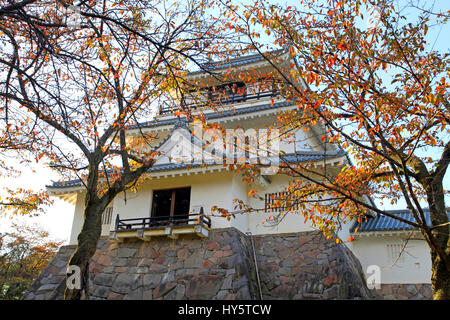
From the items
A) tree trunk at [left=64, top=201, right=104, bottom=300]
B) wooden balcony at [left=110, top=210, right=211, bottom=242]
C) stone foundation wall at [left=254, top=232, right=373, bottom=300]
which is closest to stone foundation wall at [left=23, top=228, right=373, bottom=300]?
stone foundation wall at [left=254, top=232, right=373, bottom=300]

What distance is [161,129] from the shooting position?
16.7 m

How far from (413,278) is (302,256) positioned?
4.20 m

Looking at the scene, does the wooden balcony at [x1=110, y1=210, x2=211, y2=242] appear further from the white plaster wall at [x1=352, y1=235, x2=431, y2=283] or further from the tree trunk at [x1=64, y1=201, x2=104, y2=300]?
the white plaster wall at [x1=352, y1=235, x2=431, y2=283]

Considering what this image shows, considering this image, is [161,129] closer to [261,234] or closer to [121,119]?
[261,234]

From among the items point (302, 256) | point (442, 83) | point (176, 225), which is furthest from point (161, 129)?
point (442, 83)

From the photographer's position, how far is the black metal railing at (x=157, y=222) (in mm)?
11930

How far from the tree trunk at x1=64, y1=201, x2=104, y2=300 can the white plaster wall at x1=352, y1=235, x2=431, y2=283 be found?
962 cm

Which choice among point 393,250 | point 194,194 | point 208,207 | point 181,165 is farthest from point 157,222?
point 393,250

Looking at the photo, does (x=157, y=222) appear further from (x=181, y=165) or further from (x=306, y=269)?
(x=306, y=269)

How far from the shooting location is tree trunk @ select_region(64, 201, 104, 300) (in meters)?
7.08

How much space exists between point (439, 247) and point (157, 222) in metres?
8.38

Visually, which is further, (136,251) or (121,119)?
(136,251)

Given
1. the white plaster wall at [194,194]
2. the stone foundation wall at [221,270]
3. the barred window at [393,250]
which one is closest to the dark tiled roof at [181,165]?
the white plaster wall at [194,194]

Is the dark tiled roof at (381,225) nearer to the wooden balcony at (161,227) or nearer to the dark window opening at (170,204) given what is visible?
the wooden balcony at (161,227)
